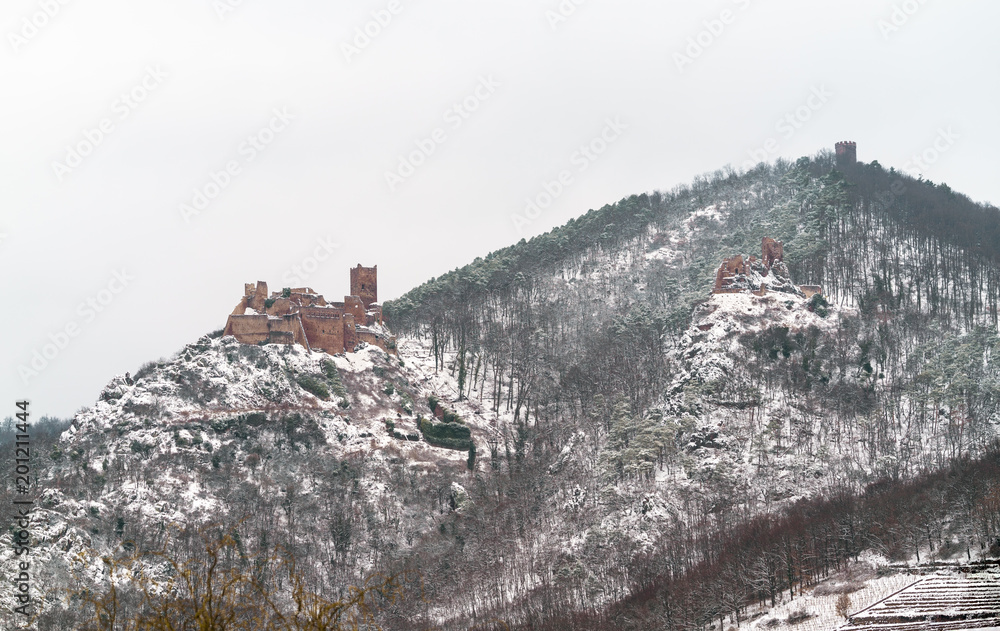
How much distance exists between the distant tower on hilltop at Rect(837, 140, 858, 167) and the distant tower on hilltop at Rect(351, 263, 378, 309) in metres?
93.1

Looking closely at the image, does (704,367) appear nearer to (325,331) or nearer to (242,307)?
(325,331)

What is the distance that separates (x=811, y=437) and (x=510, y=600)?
3610 centimetres

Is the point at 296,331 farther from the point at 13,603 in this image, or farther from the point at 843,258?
the point at 843,258

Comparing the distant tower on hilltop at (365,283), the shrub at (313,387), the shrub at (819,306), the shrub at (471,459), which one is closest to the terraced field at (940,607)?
the shrub at (471,459)

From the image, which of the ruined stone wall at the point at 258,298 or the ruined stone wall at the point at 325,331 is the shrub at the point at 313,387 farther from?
the ruined stone wall at the point at 258,298

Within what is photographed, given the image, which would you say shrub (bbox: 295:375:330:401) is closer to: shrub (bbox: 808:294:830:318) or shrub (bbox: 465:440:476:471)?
shrub (bbox: 465:440:476:471)

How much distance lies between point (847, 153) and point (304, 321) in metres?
112

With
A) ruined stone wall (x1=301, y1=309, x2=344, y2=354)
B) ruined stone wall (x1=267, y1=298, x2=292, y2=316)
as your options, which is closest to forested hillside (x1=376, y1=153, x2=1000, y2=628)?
ruined stone wall (x1=301, y1=309, x2=344, y2=354)

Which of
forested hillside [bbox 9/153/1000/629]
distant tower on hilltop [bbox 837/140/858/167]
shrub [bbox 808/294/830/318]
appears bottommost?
forested hillside [bbox 9/153/1000/629]

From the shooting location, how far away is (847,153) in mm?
188750

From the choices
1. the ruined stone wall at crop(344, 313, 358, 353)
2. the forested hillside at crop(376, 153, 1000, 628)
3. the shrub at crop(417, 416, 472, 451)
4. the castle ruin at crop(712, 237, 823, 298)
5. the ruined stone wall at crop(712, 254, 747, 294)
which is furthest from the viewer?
the ruined stone wall at crop(712, 254, 747, 294)

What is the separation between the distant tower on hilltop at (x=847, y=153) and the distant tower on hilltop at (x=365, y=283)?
3665 inches

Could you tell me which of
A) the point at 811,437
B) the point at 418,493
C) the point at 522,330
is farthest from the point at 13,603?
the point at 522,330

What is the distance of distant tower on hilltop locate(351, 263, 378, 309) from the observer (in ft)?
452
